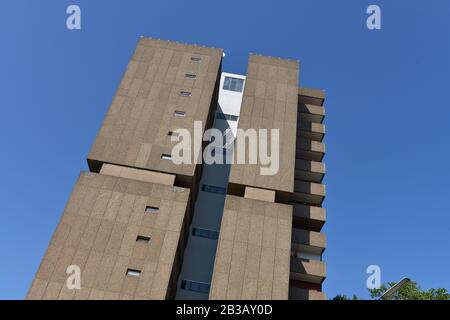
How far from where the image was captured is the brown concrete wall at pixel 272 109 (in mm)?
34812

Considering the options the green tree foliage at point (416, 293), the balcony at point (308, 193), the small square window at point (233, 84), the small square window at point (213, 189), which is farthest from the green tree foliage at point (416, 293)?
the small square window at point (233, 84)

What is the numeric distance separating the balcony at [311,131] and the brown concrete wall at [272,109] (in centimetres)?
559

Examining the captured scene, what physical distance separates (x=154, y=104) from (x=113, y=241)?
14725 mm

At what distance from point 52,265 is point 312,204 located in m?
24.3

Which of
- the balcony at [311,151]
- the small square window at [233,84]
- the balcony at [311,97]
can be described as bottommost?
the balcony at [311,151]

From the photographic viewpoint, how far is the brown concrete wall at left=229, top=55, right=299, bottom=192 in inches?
1371

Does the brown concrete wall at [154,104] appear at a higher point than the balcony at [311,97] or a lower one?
lower

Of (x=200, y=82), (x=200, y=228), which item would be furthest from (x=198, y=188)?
(x=200, y=82)

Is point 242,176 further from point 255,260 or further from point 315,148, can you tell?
point 315,148

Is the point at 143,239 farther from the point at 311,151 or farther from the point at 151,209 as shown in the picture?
the point at 311,151

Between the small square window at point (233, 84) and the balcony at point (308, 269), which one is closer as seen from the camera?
the balcony at point (308, 269)

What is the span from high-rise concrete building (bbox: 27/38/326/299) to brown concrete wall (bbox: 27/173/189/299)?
71 mm

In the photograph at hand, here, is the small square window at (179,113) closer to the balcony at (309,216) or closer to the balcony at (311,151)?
the balcony at (309,216)

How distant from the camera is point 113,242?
28.5m
